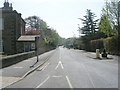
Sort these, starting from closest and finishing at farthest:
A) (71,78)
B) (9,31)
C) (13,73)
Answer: (71,78) < (13,73) < (9,31)

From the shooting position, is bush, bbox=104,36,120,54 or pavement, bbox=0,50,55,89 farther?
bush, bbox=104,36,120,54

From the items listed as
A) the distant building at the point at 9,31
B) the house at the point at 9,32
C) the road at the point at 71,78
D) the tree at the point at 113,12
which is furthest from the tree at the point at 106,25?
the road at the point at 71,78

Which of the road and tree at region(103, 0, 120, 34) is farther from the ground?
tree at region(103, 0, 120, 34)

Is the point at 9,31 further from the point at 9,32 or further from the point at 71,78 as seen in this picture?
the point at 71,78

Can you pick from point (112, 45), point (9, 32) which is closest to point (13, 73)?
point (112, 45)

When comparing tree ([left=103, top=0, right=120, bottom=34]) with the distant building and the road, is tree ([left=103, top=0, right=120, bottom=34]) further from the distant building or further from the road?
the road

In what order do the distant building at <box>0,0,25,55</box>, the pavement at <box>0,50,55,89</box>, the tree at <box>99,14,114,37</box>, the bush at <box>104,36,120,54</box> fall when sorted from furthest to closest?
the distant building at <box>0,0,25,55</box> < the tree at <box>99,14,114,37</box> < the bush at <box>104,36,120,54</box> < the pavement at <box>0,50,55,89</box>

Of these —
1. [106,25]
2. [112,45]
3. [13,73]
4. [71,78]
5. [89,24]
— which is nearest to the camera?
[71,78]

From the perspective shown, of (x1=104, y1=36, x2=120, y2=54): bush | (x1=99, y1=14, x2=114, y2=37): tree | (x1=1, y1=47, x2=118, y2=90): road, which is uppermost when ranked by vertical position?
(x1=99, y1=14, x2=114, y2=37): tree

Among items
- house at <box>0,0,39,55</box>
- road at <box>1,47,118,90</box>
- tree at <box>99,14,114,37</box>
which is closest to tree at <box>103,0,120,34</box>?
tree at <box>99,14,114,37</box>

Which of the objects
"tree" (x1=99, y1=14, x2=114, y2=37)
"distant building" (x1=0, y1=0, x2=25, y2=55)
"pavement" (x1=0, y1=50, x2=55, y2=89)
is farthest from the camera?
"distant building" (x1=0, y1=0, x2=25, y2=55)

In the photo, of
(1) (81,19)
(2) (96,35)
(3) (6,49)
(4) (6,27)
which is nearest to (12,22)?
(4) (6,27)

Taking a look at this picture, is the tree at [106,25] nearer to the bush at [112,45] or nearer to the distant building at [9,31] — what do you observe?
the bush at [112,45]

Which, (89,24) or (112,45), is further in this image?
(89,24)
